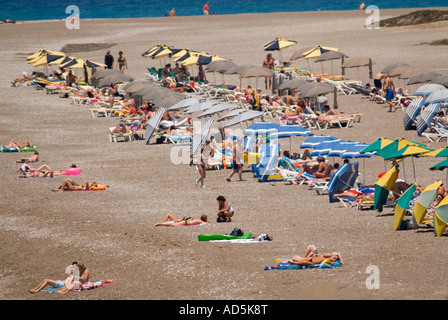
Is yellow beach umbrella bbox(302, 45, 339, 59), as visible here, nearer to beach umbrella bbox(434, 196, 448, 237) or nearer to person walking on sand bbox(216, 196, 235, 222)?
person walking on sand bbox(216, 196, 235, 222)

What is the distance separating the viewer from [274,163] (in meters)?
18.1

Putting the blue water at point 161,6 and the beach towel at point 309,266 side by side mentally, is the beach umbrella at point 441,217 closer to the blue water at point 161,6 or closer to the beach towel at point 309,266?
the beach towel at point 309,266

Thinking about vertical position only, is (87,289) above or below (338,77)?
below

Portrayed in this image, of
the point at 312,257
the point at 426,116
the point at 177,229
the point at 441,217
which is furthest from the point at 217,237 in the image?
the point at 426,116

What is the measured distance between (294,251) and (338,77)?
18.6 metres

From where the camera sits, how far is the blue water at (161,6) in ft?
330

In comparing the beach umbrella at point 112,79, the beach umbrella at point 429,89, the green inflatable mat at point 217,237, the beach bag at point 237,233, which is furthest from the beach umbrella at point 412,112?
the beach umbrella at point 112,79

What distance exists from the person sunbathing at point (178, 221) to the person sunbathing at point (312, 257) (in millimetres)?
3335

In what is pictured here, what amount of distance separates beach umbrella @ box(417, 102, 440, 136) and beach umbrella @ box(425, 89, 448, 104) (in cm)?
16

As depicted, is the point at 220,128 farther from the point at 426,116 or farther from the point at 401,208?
the point at 401,208

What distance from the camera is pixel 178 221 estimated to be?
47.2 ft

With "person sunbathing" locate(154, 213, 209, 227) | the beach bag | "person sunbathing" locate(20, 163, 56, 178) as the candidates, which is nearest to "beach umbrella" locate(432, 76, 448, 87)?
"person sunbathing" locate(20, 163, 56, 178)

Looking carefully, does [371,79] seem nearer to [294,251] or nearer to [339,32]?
[339,32]

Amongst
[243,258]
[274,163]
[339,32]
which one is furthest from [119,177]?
[339,32]
